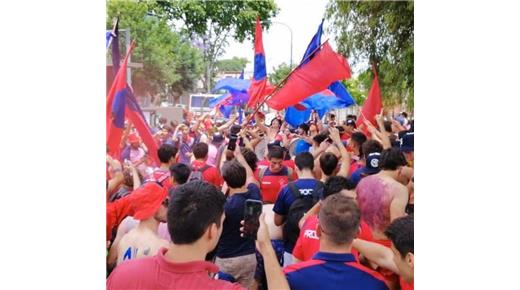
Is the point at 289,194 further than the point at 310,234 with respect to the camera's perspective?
Yes

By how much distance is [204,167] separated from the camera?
2693mm

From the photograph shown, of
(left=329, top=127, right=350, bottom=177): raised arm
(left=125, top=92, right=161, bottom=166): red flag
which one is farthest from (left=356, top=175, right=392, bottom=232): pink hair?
(left=125, top=92, right=161, bottom=166): red flag

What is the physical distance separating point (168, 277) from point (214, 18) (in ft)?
4.40

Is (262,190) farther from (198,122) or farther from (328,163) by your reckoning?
(198,122)

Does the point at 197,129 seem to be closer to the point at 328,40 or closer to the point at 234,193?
the point at 234,193

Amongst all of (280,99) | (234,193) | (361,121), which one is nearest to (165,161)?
(234,193)

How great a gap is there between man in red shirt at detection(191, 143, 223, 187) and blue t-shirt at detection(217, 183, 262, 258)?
110mm

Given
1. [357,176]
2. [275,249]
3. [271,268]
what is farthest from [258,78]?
[271,268]

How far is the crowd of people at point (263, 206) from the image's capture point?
1.76 m

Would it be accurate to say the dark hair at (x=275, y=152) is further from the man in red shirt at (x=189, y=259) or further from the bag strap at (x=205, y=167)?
the man in red shirt at (x=189, y=259)

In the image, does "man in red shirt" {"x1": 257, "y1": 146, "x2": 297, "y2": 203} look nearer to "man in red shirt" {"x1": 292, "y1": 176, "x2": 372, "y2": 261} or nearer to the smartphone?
"man in red shirt" {"x1": 292, "y1": 176, "x2": 372, "y2": 261}

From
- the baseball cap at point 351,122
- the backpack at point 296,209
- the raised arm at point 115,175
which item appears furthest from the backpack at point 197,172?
the baseball cap at point 351,122

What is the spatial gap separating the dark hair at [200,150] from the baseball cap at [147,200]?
42 centimetres
